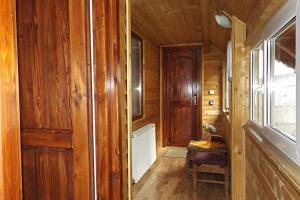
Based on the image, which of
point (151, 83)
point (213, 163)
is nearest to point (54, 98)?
point (213, 163)

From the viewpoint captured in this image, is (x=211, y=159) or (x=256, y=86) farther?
(x=211, y=159)

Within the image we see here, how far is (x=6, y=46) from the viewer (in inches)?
30.8

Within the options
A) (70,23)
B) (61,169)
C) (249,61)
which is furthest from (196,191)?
(70,23)

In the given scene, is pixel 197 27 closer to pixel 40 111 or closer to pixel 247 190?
pixel 247 190

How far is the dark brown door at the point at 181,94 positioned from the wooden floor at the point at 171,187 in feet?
4.19

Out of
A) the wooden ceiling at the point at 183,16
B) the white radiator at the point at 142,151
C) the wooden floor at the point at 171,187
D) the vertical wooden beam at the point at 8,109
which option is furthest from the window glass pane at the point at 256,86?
the vertical wooden beam at the point at 8,109

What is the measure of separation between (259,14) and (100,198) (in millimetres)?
1636

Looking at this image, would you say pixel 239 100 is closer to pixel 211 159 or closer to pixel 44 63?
pixel 211 159

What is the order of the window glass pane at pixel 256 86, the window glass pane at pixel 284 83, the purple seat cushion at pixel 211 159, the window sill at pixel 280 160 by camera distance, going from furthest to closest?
1. the purple seat cushion at pixel 211 159
2. the window glass pane at pixel 256 86
3. the window glass pane at pixel 284 83
4. the window sill at pixel 280 160

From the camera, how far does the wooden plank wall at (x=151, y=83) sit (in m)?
4.12

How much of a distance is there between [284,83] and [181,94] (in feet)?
12.9

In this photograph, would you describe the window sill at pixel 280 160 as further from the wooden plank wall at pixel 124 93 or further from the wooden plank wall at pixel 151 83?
the wooden plank wall at pixel 151 83

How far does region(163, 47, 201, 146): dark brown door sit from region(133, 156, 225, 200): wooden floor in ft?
4.19

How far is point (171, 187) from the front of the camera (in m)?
3.29
